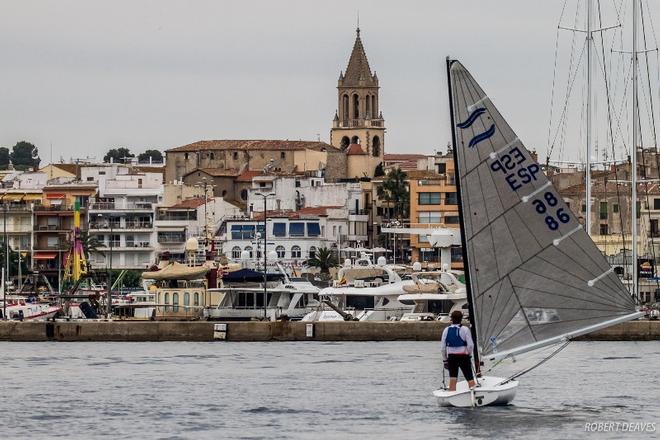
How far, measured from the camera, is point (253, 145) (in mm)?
194875

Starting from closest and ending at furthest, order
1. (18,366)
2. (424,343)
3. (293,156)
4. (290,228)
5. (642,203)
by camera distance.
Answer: (18,366) → (424,343) → (642,203) → (290,228) → (293,156)

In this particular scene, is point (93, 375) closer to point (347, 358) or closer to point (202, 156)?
point (347, 358)

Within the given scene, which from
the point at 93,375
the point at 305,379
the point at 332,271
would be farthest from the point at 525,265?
the point at 332,271

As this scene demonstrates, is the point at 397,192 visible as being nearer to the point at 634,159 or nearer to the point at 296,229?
the point at 296,229

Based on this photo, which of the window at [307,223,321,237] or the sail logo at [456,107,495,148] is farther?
the window at [307,223,321,237]

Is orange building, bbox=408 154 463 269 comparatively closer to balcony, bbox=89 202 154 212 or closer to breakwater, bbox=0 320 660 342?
balcony, bbox=89 202 154 212

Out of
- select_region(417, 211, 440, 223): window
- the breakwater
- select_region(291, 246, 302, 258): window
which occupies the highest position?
select_region(417, 211, 440, 223): window

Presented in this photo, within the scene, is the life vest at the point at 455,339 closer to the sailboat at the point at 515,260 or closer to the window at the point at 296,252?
the sailboat at the point at 515,260

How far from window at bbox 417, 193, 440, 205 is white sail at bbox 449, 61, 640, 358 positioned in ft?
356

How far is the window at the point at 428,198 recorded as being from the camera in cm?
14462

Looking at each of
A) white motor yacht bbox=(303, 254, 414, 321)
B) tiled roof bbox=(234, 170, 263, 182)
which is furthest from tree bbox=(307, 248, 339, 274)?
white motor yacht bbox=(303, 254, 414, 321)

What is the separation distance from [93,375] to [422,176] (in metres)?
105

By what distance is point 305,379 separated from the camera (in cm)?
4888

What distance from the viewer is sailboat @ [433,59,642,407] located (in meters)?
35.6
